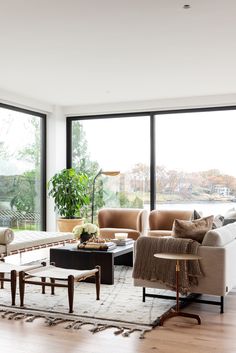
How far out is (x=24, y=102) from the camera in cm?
886

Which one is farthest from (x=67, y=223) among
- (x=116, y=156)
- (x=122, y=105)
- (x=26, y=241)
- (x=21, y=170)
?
(x=26, y=241)

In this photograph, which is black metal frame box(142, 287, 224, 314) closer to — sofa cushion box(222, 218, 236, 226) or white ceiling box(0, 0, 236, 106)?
sofa cushion box(222, 218, 236, 226)

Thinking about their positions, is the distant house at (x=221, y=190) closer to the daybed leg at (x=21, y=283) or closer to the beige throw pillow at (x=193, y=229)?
the beige throw pillow at (x=193, y=229)

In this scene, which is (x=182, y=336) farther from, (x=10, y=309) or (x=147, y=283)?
(x=10, y=309)

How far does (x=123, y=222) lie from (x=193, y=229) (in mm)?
3641

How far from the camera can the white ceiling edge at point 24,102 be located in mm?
8389

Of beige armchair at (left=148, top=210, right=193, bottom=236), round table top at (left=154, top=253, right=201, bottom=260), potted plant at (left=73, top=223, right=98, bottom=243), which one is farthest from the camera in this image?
beige armchair at (left=148, top=210, right=193, bottom=236)

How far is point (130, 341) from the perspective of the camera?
3689mm

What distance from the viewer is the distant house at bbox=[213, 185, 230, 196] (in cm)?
891

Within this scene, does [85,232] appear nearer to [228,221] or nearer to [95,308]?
[95,308]

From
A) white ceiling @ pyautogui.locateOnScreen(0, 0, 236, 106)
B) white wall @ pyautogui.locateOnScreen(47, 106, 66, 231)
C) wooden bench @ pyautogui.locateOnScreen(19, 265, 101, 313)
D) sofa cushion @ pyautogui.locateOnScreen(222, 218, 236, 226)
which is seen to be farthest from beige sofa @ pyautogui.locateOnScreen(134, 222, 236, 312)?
white wall @ pyautogui.locateOnScreen(47, 106, 66, 231)

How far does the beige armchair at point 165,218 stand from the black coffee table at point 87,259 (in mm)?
2107

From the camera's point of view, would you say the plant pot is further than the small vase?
Yes

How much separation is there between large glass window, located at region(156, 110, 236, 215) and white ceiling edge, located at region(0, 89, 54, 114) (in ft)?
7.35
